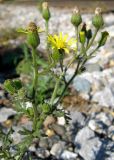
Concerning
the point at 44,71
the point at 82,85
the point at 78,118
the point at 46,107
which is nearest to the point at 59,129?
the point at 78,118

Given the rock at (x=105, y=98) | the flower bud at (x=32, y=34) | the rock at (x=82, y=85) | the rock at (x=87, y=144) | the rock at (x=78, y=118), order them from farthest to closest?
1. the rock at (x=82, y=85)
2. the rock at (x=105, y=98)
3. the rock at (x=78, y=118)
4. the rock at (x=87, y=144)
5. the flower bud at (x=32, y=34)

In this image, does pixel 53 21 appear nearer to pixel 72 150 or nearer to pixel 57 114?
pixel 72 150

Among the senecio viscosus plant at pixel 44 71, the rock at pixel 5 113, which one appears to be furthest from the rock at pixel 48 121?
the senecio viscosus plant at pixel 44 71

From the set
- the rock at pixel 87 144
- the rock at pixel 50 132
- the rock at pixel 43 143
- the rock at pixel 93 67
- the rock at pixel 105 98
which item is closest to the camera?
the rock at pixel 87 144

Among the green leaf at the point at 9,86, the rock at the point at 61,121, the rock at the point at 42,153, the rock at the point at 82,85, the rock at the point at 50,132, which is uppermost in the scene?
the green leaf at the point at 9,86

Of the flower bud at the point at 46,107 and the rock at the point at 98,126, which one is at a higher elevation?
the flower bud at the point at 46,107

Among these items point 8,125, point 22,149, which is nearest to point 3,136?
point 22,149

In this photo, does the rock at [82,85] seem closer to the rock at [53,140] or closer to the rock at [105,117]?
the rock at [105,117]
